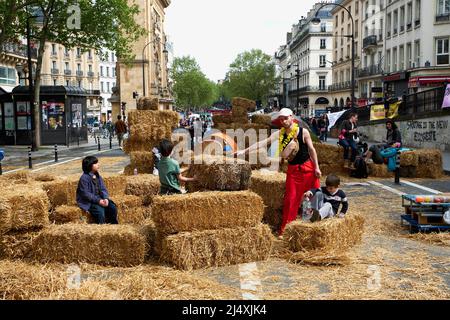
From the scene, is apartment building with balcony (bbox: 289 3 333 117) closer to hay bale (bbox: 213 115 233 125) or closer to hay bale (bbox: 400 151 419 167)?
hay bale (bbox: 213 115 233 125)

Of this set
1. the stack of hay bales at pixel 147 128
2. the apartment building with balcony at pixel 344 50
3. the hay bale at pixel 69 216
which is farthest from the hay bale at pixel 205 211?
the apartment building with balcony at pixel 344 50

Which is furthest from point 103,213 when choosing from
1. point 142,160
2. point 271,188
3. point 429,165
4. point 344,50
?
point 344,50

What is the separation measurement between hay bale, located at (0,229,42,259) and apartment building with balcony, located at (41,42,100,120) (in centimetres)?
9010

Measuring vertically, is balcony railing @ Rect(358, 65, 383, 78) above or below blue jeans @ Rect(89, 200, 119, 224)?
above

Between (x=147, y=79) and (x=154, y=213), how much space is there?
2166 inches

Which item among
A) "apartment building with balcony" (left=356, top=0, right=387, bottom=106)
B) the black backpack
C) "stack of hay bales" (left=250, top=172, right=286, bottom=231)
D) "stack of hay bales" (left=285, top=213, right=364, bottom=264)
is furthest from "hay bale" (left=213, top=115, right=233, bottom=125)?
"apartment building with balcony" (left=356, top=0, right=387, bottom=106)

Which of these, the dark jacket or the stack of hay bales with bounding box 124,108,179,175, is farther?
the stack of hay bales with bounding box 124,108,179,175

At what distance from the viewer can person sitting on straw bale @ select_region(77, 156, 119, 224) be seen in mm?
7910

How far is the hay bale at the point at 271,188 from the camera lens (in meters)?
8.59

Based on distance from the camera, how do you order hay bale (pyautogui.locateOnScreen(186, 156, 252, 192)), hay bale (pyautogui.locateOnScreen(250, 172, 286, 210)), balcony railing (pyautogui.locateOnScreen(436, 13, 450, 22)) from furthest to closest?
1. balcony railing (pyautogui.locateOnScreen(436, 13, 450, 22))
2. hay bale (pyautogui.locateOnScreen(250, 172, 286, 210))
3. hay bale (pyautogui.locateOnScreen(186, 156, 252, 192))

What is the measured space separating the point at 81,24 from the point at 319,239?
2778 centimetres
